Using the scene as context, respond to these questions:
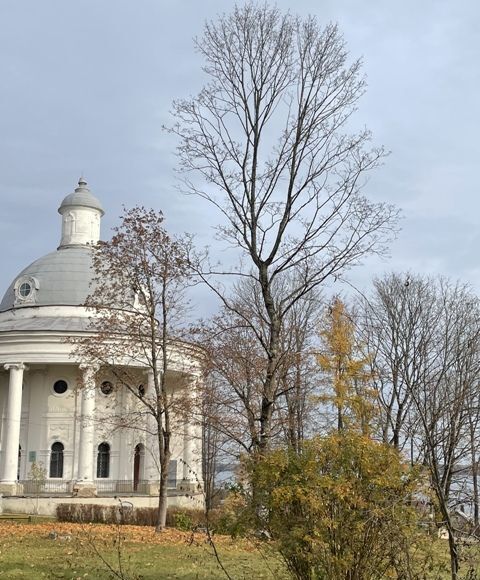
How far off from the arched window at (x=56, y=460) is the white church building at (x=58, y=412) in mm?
49

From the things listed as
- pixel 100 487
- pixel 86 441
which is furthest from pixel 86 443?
pixel 100 487

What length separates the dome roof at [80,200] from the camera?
43031 millimetres

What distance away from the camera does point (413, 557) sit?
24.6 feet

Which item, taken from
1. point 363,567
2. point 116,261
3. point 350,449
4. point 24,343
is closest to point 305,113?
point 350,449

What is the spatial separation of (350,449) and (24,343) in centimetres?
2929

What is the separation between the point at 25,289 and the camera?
126ft

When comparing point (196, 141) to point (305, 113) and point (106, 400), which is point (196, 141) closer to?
point (305, 113)

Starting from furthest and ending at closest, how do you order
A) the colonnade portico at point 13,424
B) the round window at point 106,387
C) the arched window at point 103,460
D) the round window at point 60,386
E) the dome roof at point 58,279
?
the dome roof at point 58,279 → the round window at point 60,386 → the arched window at point 103,460 → the colonnade portico at point 13,424 → the round window at point 106,387

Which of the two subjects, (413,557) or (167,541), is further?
(167,541)

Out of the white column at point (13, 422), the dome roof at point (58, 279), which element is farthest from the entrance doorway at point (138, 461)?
the dome roof at point (58, 279)

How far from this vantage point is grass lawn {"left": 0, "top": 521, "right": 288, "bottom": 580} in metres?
11.5

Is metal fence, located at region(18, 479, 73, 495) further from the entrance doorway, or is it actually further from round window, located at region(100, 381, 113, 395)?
round window, located at region(100, 381, 113, 395)

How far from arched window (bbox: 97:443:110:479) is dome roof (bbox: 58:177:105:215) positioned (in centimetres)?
1425

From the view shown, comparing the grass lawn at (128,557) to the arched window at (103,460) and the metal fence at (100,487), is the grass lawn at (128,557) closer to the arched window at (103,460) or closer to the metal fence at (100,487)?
the metal fence at (100,487)
